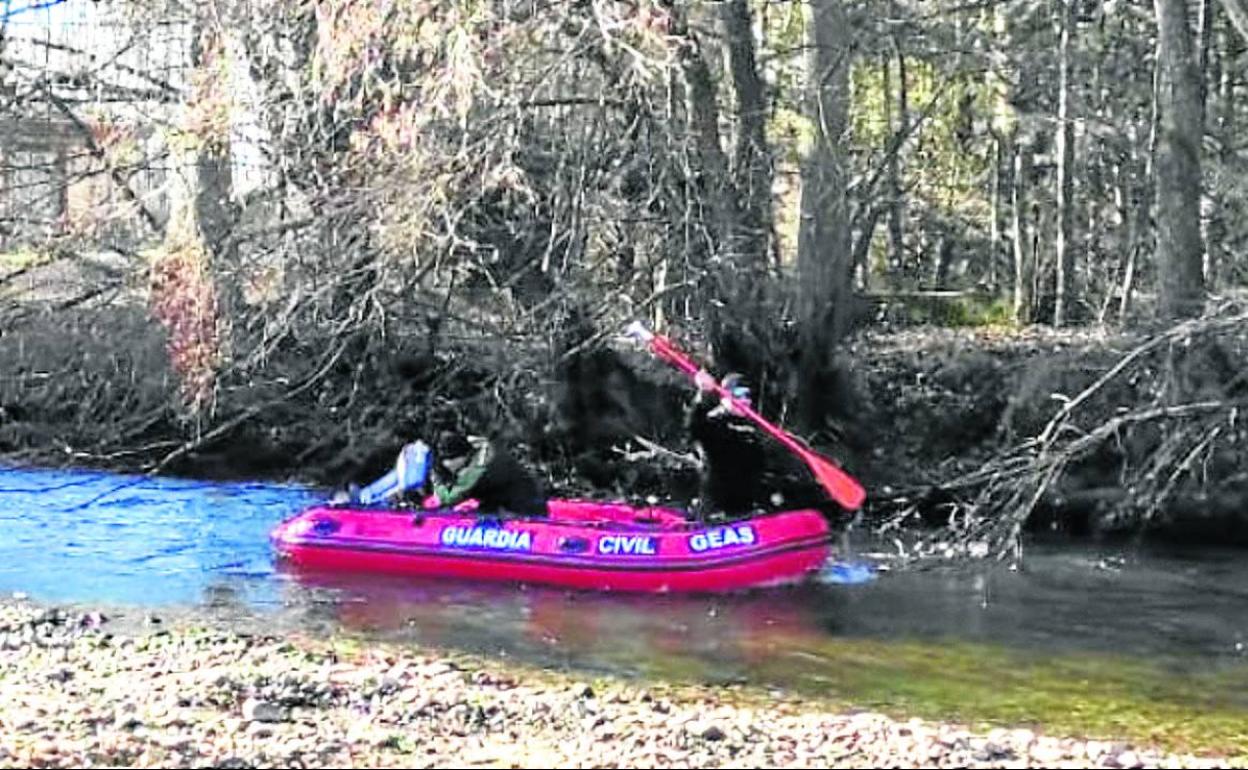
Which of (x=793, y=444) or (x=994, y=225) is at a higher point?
(x=994, y=225)

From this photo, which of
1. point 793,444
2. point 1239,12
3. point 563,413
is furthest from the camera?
point 563,413

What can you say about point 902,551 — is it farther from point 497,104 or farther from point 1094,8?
point 1094,8

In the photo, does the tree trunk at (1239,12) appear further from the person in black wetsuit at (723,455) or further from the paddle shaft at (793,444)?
the person in black wetsuit at (723,455)

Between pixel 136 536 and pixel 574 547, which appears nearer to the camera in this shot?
pixel 574 547

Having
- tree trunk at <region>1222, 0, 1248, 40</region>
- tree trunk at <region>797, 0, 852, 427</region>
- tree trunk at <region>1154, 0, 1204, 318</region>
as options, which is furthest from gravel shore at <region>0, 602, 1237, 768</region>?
tree trunk at <region>1154, 0, 1204, 318</region>

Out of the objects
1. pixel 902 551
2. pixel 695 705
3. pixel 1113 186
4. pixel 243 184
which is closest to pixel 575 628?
pixel 695 705

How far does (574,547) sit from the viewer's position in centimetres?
1462

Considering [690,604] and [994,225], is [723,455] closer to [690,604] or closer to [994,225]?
[690,604]

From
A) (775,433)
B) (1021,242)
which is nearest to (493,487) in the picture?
(775,433)

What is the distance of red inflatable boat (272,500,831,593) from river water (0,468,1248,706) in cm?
23

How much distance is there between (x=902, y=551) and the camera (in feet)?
52.8

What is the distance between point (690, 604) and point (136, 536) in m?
5.47

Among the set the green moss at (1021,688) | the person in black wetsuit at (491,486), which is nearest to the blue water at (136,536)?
the person in black wetsuit at (491,486)

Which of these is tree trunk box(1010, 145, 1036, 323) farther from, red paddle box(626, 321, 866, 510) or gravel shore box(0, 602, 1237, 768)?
gravel shore box(0, 602, 1237, 768)
